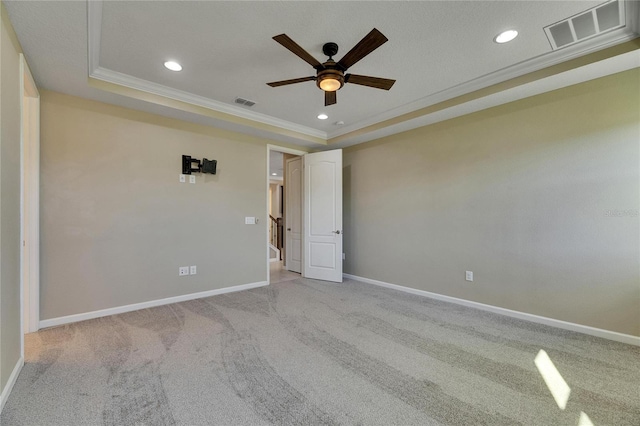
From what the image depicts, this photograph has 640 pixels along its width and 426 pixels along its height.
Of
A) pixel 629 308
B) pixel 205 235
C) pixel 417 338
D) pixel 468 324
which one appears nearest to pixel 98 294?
pixel 205 235

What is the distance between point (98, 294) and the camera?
317 cm

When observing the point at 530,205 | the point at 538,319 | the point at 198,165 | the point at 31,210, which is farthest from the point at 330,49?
the point at 538,319

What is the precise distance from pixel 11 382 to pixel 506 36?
464 centimetres

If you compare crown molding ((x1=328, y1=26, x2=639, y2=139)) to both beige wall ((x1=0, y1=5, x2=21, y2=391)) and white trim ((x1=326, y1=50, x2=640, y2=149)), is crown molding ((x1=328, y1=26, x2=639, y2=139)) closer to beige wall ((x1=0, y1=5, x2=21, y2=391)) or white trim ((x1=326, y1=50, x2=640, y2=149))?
white trim ((x1=326, y1=50, x2=640, y2=149))

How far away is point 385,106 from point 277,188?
24.8 feet

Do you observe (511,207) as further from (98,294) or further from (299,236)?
(98,294)

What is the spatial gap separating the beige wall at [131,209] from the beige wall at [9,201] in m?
1.05

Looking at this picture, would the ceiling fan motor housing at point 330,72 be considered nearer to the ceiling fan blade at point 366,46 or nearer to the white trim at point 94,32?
the ceiling fan blade at point 366,46

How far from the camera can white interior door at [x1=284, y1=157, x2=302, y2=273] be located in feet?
18.8

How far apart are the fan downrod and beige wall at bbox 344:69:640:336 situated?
2.22 m

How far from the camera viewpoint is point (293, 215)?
5.93m

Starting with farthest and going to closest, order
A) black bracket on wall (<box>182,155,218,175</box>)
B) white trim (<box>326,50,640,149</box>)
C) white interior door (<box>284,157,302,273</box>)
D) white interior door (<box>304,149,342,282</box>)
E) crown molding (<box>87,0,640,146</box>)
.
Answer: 1. white interior door (<box>284,157,302,273</box>)
2. white interior door (<box>304,149,342,282</box>)
3. black bracket on wall (<box>182,155,218,175</box>)
4. white trim (<box>326,50,640,149</box>)
5. crown molding (<box>87,0,640,146</box>)

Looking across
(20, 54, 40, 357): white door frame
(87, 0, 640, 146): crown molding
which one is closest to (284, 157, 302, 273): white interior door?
(87, 0, 640, 146): crown molding

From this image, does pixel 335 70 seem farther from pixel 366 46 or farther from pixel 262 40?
pixel 262 40
